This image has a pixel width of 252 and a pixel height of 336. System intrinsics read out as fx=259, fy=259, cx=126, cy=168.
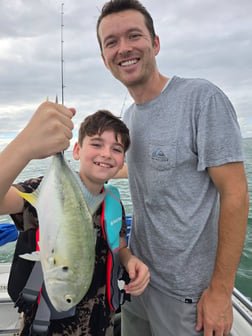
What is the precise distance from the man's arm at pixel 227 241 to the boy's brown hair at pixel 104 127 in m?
0.63

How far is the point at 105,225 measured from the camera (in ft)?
5.45

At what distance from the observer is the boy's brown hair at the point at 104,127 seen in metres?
1.81

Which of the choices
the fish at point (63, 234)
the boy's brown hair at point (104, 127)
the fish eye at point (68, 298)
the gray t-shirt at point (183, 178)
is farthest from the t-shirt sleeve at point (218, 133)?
the fish eye at point (68, 298)

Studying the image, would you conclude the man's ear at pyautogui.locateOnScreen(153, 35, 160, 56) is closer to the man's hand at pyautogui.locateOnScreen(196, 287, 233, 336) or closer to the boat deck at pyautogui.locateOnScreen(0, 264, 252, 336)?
the man's hand at pyautogui.locateOnScreen(196, 287, 233, 336)

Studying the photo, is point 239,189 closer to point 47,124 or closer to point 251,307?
point 47,124

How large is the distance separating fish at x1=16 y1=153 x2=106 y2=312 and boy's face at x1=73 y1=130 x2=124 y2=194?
34 centimetres

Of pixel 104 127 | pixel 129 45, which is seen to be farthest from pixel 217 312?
pixel 129 45

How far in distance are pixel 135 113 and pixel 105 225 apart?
2.75 ft

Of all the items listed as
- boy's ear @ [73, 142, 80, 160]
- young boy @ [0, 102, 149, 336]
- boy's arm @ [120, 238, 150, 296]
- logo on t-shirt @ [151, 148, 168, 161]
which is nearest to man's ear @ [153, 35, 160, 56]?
young boy @ [0, 102, 149, 336]

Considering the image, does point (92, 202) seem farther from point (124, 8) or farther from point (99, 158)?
point (124, 8)

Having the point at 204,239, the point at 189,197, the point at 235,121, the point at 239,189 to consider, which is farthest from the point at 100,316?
the point at 235,121

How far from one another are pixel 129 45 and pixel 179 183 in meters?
1.01

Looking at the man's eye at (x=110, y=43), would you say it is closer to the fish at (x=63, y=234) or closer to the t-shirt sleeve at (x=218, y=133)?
the t-shirt sleeve at (x=218, y=133)

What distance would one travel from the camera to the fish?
1.22 m
